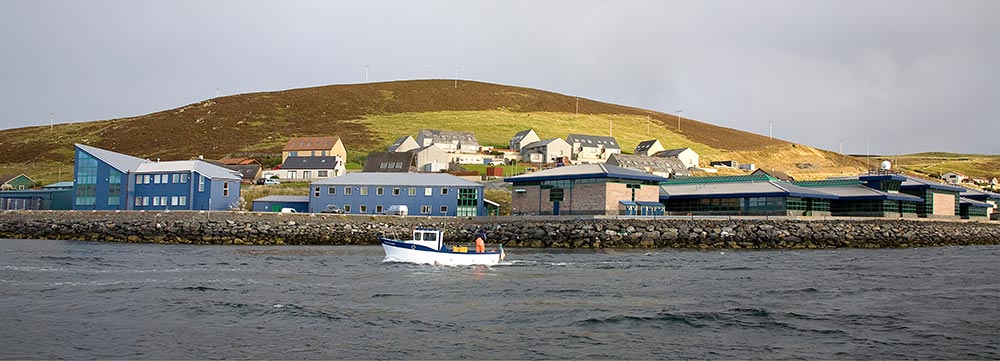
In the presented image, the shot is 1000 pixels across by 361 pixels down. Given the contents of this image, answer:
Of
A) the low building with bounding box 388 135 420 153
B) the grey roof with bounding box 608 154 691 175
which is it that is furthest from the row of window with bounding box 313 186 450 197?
the low building with bounding box 388 135 420 153

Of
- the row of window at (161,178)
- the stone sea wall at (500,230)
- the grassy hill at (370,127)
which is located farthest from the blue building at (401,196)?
the grassy hill at (370,127)

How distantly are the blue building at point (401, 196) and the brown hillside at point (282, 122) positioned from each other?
55.2 meters

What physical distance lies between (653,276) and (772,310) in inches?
399

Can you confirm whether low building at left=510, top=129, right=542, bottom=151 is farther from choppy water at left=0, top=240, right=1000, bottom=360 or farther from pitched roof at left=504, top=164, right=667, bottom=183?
choppy water at left=0, top=240, right=1000, bottom=360

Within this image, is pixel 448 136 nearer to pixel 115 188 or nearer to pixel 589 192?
pixel 115 188

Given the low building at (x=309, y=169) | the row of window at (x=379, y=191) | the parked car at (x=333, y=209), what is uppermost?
the low building at (x=309, y=169)

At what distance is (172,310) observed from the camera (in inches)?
1007

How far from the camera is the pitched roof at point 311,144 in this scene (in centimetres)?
11850

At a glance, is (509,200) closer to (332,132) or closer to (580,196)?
(580,196)

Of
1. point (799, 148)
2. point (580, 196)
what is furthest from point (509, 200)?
point (799, 148)

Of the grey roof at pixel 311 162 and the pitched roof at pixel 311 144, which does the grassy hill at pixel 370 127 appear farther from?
the grey roof at pixel 311 162

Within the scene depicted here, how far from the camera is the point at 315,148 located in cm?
11856

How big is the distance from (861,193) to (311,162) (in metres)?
68.1

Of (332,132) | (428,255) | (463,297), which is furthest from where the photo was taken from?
(332,132)
